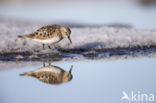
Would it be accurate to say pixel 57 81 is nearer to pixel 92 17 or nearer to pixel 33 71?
pixel 33 71

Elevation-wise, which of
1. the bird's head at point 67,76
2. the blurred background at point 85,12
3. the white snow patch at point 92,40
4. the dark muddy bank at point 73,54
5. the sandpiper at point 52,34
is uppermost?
the blurred background at point 85,12

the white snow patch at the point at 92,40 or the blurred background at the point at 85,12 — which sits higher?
the blurred background at the point at 85,12

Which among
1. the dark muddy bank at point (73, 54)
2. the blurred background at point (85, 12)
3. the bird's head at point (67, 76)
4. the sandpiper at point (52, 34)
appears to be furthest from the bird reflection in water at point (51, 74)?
the blurred background at point (85, 12)

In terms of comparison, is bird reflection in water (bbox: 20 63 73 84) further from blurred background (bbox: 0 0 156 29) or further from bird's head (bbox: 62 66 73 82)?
blurred background (bbox: 0 0 156 29)

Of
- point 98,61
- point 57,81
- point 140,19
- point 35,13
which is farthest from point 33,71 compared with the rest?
point 35,13

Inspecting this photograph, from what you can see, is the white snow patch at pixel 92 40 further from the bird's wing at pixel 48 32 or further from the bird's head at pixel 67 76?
the bird's head at pixel 67 76

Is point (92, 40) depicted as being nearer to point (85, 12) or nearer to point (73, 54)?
point (73, 54)
